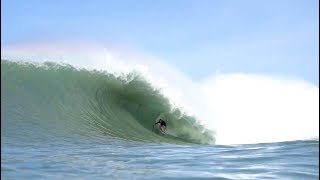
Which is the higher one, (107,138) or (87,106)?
(87,106)

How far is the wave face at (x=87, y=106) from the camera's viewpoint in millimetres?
9701

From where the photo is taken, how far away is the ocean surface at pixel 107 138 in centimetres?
494

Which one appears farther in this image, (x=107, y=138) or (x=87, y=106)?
(x=87, y=106)

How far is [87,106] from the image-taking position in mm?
12383

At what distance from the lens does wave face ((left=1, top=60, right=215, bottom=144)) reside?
31.8ft

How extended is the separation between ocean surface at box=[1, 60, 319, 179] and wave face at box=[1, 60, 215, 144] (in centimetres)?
3

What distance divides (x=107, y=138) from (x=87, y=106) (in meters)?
3.10

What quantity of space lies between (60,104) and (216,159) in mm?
6736

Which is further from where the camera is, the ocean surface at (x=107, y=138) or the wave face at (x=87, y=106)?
the wave face at (x=87, y=106)

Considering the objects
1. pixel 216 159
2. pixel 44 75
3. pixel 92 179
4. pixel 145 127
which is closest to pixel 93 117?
pixel 145 127

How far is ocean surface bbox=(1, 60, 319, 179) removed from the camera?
494 cm

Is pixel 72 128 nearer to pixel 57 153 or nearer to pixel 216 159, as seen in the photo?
pixel 57 153

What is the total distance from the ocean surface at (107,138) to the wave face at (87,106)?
0.03 m

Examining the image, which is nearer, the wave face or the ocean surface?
the ocean surface
